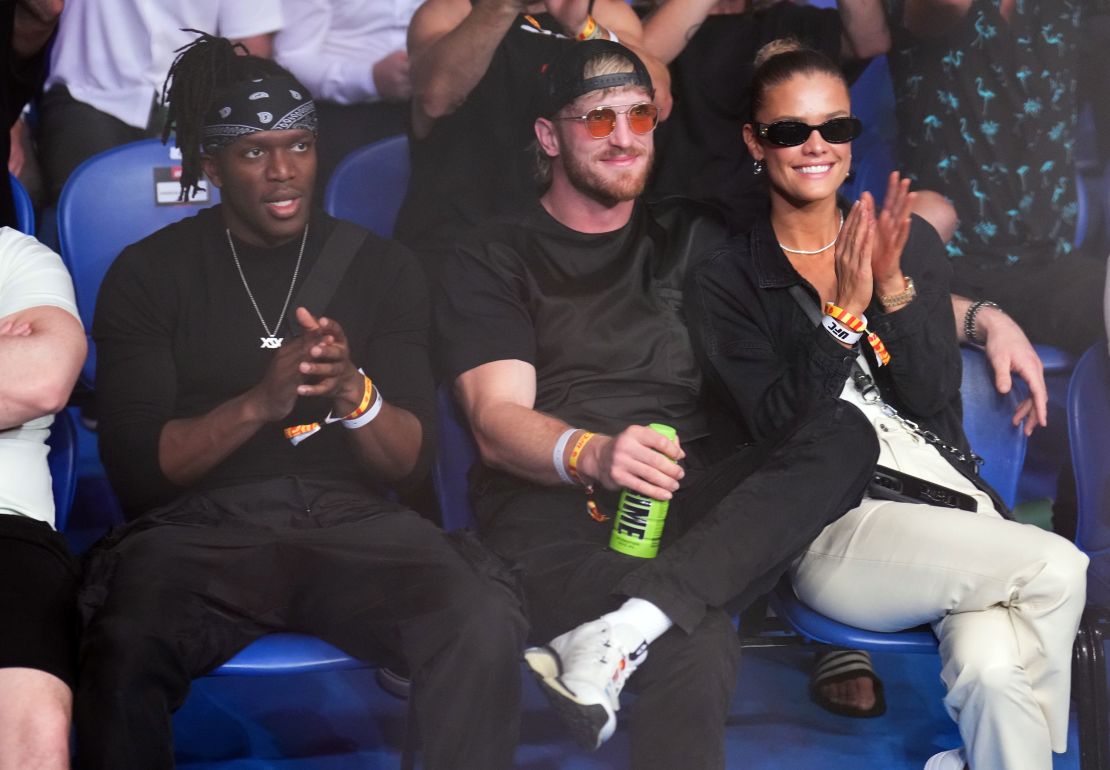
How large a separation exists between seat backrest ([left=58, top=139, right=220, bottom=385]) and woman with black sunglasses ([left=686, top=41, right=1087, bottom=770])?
120 cm

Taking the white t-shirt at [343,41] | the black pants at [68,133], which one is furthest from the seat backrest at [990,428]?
the black pants at [68,133]

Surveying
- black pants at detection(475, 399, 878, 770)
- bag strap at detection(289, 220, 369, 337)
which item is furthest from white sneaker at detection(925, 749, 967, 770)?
bag strap at detection(289, 220, 369, 337)

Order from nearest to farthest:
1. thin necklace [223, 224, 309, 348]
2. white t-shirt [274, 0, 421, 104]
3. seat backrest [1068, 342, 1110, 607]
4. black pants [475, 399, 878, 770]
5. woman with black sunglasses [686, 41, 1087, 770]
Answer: black pants [475, 399, 878, 770]
woman with black sunglasses [686, 41, 1087, 770]
thin necklace [223, 224, 309, 348]
seat backrest [1068, 342, 1110, 607]
white t-shirt [274, 0, 421, 104]

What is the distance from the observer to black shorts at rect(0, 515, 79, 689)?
2.07 metres

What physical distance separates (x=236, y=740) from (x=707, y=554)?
3.57 feet

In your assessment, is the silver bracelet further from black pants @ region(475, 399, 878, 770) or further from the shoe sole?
the shoe sole

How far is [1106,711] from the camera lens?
2.40 meters

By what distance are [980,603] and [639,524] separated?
613mm

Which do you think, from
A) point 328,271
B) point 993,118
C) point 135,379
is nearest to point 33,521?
point 135,379

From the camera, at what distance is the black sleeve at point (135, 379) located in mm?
2531

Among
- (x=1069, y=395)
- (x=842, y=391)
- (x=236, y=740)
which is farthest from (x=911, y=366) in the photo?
(x=236, y=740)

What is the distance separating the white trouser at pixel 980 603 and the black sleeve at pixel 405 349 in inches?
32.2

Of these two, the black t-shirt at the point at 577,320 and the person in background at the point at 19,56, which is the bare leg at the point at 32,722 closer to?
the black t-shirt at the point at 577,320

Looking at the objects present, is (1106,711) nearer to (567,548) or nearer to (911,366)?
(911,366)
